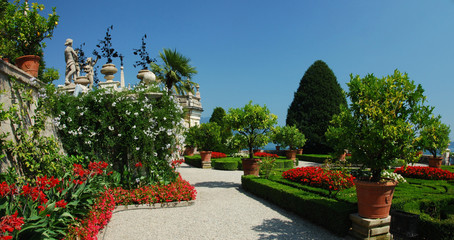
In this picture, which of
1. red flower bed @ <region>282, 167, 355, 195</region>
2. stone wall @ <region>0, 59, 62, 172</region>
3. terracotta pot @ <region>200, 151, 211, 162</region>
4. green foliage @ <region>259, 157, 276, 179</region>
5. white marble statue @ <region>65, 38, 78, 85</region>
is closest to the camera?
stone wall @ <region>0, 59, 62, 172</region>

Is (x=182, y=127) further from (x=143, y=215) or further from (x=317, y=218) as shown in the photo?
(x=317, y=218)

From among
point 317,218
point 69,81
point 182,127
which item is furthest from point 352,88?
point 69,81

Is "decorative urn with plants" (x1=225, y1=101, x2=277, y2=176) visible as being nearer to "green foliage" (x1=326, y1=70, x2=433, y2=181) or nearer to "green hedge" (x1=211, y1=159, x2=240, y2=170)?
"green hedge" (x1=211, y1=159, x2=240, y2=170)

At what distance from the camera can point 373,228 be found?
511cm

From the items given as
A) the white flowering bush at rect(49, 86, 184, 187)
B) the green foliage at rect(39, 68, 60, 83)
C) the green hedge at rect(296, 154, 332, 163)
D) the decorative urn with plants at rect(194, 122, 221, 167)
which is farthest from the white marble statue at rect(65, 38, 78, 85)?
the green hedge at rect(296, 154, 332, 163)

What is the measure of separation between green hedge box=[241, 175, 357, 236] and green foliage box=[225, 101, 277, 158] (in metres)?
2.84

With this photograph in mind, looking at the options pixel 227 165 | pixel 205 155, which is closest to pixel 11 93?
pixel 227 165

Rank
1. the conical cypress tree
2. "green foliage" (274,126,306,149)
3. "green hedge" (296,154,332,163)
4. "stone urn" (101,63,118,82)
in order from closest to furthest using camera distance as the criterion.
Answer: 1. "stone urn" (101,63,118,82)
2. "green hedge" (296,154,332,163)
3. "green foliage" (274,126,306,149)
4. the conical cypress tree

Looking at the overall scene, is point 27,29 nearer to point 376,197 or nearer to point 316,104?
point 376,197

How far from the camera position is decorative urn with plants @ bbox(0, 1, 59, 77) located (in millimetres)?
6199

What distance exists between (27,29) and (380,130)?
784 cm

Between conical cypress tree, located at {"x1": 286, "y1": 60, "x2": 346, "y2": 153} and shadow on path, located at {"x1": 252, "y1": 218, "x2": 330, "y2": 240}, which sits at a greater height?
conical cypress tree, located at {"x1": 286, "y1": 60, "x2": 346, "y2": 153}

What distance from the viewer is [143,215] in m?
6.85

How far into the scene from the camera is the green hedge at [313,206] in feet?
18.3
